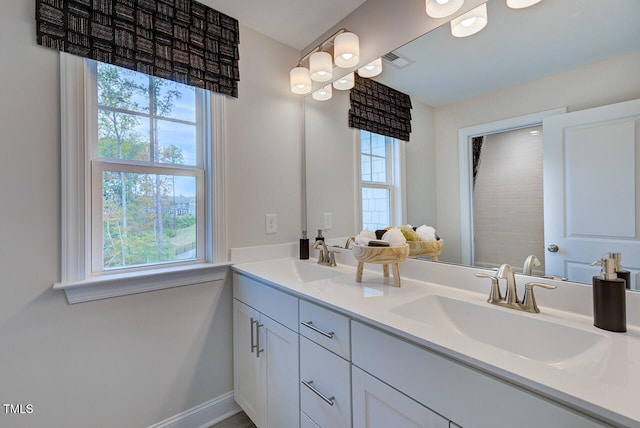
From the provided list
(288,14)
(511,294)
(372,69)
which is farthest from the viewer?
(288,14)

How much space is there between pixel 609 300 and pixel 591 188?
0.35 meters

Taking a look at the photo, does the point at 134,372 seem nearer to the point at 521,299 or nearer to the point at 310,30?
the point at 521,299

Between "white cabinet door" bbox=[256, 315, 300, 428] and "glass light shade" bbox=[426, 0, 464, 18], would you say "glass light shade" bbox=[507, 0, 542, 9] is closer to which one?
"glass light shade" bbox=[426, 0, 464, 18]

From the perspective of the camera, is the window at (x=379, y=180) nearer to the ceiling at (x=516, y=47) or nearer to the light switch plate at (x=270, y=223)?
the ceiling at (x=516, y=47)

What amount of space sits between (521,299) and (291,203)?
4.71 feet

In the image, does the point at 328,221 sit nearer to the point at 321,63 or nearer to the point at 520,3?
the point at 321,63

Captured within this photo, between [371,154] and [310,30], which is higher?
[310,30]

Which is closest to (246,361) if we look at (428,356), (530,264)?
(428,356)

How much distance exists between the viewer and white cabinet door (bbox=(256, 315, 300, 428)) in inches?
48.2

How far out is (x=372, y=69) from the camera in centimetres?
160

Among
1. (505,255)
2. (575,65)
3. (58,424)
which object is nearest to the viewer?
(575,65)

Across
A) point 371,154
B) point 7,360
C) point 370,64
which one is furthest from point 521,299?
Answer: point 7,360

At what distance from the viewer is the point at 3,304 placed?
45.2 inches

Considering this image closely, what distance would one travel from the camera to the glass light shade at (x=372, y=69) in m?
1.56
